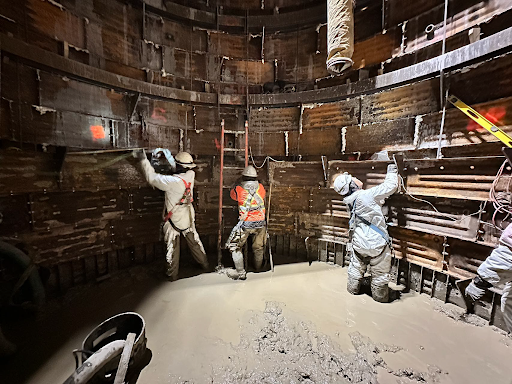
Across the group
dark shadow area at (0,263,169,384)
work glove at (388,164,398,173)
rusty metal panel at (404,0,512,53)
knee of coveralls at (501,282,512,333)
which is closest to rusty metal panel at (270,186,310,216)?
work glove at (388,164,398,173)

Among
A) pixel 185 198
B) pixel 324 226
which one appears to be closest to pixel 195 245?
pixel 185 198

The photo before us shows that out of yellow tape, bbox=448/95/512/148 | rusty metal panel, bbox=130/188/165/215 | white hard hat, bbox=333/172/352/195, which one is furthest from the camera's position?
rusty metal panel, bbox=130/188/165/215

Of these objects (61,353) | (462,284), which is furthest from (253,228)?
(462,284)

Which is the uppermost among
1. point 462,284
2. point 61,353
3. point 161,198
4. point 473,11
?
point 473,11

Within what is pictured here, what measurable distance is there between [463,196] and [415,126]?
4.84ft

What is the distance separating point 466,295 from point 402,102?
350 cm

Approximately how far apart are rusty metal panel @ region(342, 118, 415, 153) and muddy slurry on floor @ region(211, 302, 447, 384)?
3.45m

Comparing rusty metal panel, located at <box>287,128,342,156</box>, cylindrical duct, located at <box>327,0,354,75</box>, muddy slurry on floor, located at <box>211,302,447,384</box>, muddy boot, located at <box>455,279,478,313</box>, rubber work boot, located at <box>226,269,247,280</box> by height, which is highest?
cylindrical duct, located at <box>327,0,354,75</box>

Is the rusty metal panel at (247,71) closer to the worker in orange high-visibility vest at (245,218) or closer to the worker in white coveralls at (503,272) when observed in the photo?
the worker in orange high-visibility vest at (245,218)

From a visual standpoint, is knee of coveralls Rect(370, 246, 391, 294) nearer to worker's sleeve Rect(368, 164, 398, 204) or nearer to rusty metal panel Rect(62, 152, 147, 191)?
worker's sleeve Rect(368, 164, 398, 204)

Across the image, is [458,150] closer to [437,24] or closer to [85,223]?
[437,24]

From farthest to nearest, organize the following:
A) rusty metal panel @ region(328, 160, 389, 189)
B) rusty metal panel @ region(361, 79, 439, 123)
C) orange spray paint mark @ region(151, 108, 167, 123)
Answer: orange spray paint mark @ region(151, 108, 167, 123)
rusty metal panel @ region(328, 160, 389, 189)
rusty metal panel @ region(361, 79, 439, 123)

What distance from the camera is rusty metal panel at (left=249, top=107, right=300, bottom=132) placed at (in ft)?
18.1

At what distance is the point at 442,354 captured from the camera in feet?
9.12
